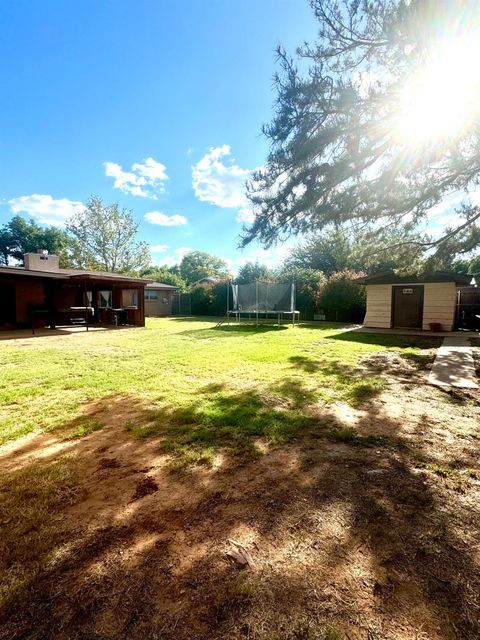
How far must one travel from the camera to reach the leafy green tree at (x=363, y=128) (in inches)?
167

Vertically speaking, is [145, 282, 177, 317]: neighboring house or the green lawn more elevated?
[145, 282, 177, 317]: neighboring house

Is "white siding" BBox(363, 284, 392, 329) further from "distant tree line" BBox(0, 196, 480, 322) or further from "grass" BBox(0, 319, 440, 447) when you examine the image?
"grass" BBox(0, 319, 440, 447)

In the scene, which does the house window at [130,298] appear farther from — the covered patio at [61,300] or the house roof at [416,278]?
the house roof at [416,278]

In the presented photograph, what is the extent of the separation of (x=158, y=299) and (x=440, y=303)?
19114 millimetres

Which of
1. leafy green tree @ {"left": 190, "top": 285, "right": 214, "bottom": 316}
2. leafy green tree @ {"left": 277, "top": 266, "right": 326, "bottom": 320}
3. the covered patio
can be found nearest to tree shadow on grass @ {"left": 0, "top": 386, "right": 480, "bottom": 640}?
the covered patio

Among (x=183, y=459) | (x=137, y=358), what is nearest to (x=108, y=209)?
(x=137, y=358)

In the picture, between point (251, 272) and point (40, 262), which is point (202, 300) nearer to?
point (251, 272)

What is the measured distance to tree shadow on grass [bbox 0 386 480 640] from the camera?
41.3 inches

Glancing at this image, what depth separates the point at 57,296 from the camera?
1373cm

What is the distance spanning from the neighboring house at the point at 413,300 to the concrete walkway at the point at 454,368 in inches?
152

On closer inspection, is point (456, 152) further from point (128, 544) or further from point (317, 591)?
point (128, 544)

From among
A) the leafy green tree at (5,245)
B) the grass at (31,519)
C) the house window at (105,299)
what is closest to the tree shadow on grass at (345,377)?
the grass at (31,519)

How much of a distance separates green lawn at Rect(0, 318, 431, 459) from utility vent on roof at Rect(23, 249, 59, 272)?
374 inches

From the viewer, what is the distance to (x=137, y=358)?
19.6ft
